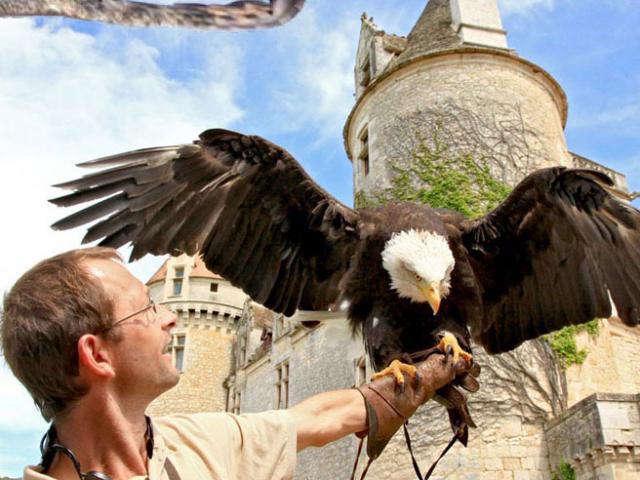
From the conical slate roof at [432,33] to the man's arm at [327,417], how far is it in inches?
420

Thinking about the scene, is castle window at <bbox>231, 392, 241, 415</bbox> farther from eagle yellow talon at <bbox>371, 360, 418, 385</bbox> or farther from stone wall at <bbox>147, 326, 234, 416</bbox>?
eagle yellow talon at <bbox>371, 360, 418, 385</bbox>

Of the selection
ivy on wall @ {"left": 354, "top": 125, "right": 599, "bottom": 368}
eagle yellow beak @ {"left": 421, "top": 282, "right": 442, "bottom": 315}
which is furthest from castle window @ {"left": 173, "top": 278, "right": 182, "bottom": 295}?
eagle yellow beak @ {"left": 421, "top": 282, "right": 442, "bottom": 315}

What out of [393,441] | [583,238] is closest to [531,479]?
[393,441]

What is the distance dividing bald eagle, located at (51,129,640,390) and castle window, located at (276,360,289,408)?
1349 cm

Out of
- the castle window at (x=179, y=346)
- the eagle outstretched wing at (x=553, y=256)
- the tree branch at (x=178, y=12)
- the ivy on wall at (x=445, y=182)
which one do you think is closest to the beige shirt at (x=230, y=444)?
the tree branch at (x=178, y=12)

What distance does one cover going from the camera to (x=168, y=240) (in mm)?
Answer: 3076

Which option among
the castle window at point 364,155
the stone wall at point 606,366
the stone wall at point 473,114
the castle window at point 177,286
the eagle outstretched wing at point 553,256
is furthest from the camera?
the castle window at point 177,286

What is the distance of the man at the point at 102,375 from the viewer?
1326mm

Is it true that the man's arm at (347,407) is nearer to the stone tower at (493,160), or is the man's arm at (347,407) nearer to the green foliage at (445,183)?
the stone tower at (493,160)

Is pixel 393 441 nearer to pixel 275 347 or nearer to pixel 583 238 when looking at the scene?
pixel 583 238

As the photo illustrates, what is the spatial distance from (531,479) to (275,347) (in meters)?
10.0

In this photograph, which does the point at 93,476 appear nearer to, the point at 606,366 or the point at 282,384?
Answer: the point at 606,366

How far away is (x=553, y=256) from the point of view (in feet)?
11.1

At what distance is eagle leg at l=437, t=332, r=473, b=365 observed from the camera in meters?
2.52
